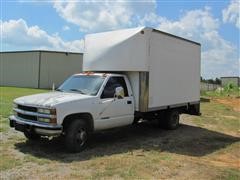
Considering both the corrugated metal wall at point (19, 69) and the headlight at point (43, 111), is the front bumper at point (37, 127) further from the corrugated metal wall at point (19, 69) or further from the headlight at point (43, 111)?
the corrugated metal wall at point (19, 69)

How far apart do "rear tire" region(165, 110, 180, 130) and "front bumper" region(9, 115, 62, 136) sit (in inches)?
214

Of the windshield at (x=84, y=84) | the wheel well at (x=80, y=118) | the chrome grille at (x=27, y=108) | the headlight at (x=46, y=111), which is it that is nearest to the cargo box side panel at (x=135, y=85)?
the windshield at (x=84, y=84)

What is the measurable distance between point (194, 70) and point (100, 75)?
531cm

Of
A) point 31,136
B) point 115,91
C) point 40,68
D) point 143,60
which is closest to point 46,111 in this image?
point 31,136

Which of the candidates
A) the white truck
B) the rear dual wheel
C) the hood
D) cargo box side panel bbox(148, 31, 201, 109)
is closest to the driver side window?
the white truck

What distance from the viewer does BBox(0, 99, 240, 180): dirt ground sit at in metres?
7.13

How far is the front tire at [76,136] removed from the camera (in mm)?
8609

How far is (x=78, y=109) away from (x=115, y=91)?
1561mm

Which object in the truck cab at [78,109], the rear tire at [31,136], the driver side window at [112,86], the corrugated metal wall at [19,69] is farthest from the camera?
the corrugated metal wall at [19,69]

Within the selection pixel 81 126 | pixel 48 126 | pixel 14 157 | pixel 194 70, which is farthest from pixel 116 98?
pixel 194 70

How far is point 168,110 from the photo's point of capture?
12672 mm

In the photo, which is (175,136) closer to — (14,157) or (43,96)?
(43,96)

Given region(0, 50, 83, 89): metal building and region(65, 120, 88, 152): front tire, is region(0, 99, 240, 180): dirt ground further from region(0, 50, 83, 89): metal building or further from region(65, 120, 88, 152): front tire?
region(0, 50, 83, 89): metal building

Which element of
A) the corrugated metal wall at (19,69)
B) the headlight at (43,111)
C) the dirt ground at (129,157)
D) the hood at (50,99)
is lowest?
the dirt ground at (129,157)
